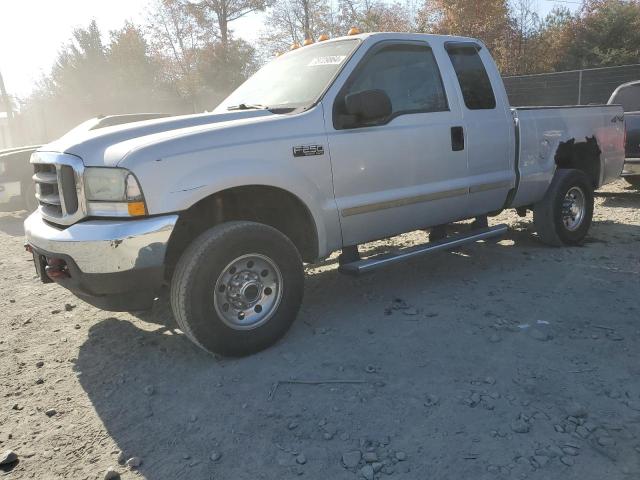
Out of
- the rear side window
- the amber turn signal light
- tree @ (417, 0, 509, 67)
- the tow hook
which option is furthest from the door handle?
tree @ (417, 0, 509, 67)

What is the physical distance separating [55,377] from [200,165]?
1664mm

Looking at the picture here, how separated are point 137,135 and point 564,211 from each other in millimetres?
4410

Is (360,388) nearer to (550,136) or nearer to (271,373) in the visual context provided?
(271,373)

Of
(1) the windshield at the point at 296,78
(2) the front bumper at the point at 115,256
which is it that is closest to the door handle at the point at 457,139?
(1) the windshield at the point at 296,78

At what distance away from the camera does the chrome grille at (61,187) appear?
3.17 meters

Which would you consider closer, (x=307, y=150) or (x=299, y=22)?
(x=307, y=150)

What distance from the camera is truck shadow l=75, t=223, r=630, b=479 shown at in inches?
102

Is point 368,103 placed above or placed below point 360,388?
above

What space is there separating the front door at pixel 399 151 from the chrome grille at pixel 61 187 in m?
1.64

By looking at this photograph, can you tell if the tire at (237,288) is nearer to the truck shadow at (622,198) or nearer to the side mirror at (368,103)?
the side mirror at (368,103)

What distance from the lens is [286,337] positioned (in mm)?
3764

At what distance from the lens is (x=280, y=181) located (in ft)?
11.4

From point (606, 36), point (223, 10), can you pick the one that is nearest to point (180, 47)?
point (223, 10)

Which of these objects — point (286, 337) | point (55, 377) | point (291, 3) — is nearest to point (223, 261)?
point (286, 337)
